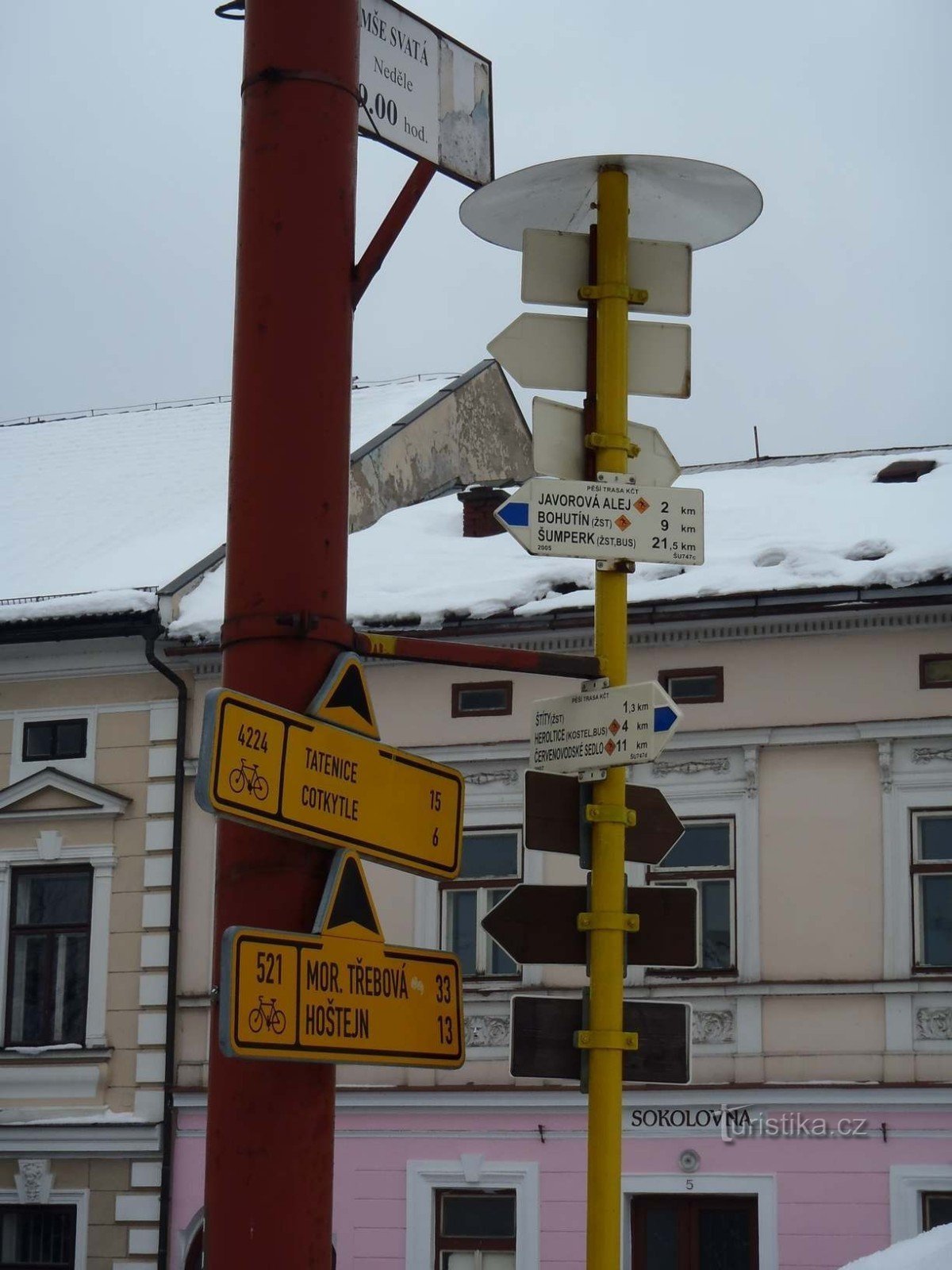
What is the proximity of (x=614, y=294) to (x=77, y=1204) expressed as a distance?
13653 mm

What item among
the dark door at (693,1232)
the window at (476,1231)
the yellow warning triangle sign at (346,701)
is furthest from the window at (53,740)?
the yellow warning triangle sign at (346,701)

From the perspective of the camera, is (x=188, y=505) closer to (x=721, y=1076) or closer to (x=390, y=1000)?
(x=721, y=1076)

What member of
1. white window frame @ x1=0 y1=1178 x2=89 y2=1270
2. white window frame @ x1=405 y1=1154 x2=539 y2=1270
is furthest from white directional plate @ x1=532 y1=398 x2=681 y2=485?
white window frame @ x1=0 y1=1178 x2=89 y2=1270

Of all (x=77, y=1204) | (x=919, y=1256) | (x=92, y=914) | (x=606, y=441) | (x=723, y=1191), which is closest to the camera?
(x=606, y=441)

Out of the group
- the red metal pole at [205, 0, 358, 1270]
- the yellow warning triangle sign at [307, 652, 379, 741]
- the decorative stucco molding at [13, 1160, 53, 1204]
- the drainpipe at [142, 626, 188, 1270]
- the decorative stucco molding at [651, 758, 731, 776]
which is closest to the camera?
the red metal pole at [205, 0, 358, 1270]

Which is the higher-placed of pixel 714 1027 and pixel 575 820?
pixel 575 820

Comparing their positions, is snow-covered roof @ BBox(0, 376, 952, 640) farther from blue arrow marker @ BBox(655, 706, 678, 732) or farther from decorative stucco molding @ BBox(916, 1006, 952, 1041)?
blue arrow marker @ BBox(655, 706, 678, 732)

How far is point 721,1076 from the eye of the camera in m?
16.0

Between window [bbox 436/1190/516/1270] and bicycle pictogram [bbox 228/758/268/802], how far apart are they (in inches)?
520

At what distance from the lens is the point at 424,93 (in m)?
5.16

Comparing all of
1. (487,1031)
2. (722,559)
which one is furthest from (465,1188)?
(722,559)

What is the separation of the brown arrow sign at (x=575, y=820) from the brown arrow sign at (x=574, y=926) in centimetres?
12

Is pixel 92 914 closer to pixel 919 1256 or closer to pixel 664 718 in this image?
pixel 919 1256

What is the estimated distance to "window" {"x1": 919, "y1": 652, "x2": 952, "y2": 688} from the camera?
628 inches
